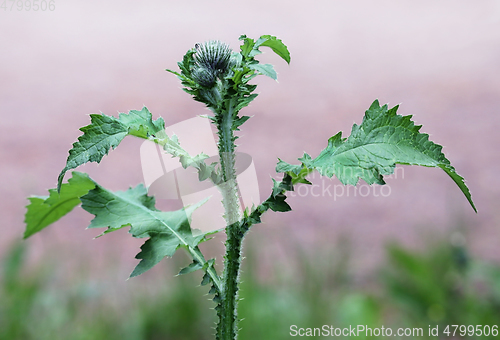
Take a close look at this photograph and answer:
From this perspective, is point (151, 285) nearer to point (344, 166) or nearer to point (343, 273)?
point (343, 273)

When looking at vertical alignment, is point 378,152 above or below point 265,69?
below

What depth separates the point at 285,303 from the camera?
2910mm

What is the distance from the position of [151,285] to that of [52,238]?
2.59 feet

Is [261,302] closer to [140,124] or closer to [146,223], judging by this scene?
[146,223]

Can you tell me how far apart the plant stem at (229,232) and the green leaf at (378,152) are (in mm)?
127

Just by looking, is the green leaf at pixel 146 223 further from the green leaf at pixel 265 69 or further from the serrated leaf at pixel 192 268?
the green leaf at pixel 265 69

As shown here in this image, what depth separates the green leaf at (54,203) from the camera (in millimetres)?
1156

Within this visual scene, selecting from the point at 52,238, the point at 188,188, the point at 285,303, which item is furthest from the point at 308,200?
the point at 188,188

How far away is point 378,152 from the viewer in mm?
848

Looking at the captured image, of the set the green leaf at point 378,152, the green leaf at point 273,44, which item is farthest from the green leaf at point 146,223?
the green leaf at point 273,44

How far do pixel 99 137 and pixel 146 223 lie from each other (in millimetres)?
259

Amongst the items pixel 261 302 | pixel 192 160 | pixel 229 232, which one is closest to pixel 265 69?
pixel 192 160

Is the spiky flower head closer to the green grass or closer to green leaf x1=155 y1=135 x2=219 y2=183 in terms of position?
green leaf x1=155 y1=135 x2=219 y2=183

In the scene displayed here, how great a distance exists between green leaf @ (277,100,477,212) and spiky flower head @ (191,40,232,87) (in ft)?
0.80
